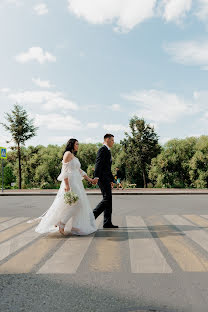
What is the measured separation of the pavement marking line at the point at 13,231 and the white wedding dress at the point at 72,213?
53cm

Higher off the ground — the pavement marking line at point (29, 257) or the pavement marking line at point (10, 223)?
the pavement marking line at point (10, 223)

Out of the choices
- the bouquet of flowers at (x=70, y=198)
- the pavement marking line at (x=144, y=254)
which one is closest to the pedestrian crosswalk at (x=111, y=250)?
the pavement marking line at (x=144, y=254)

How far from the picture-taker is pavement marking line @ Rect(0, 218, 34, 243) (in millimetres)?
6307

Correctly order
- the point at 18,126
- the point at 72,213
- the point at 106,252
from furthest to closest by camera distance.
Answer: the point at 18,126
the point at 72,213
the point at 106,252

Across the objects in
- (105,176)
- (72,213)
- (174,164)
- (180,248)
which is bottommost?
(180,248)

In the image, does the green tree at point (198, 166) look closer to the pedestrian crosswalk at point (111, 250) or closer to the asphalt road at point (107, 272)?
the pedestrian crosswalk at point (111, 250)

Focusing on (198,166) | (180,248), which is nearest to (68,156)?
(180,248)

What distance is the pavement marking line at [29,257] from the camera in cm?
420

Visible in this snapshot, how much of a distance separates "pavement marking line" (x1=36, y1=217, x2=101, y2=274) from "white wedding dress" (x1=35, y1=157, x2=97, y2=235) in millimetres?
406

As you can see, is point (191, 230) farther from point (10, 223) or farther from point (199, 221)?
point (10, 223)

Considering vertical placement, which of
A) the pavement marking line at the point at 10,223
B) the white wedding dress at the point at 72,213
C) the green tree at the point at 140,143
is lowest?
the pavement marking line at the point at 10,223

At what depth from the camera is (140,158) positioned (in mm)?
33250

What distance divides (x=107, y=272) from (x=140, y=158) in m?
29.5

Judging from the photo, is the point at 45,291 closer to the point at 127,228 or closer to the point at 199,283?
the point at 199,283
